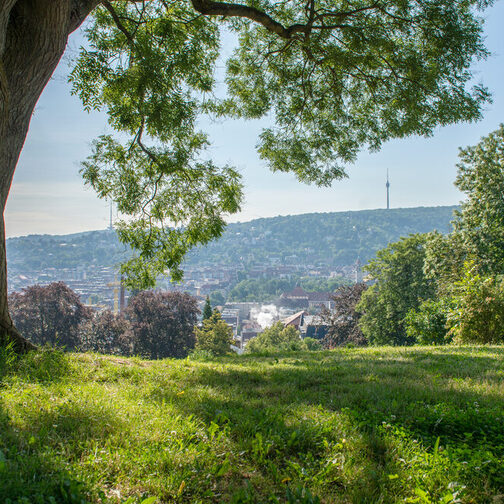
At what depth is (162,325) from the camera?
111 ft

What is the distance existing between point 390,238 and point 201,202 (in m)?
126

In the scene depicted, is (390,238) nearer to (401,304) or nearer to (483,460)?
(401,304)

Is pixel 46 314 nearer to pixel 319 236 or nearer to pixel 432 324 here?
pixel 432 324

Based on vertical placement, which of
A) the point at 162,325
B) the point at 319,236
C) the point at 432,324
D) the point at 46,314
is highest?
the point at 319,236

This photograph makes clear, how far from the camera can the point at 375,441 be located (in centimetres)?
267

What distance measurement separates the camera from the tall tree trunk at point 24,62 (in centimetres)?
421

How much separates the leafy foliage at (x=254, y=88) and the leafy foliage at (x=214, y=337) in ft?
89.5

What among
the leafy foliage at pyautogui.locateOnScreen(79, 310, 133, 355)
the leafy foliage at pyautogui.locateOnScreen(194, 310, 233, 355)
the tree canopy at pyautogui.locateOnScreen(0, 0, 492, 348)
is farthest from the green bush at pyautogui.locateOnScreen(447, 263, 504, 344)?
the leafy foliage at pyautogui.locateOnScreen(79, 310, 133, 355)

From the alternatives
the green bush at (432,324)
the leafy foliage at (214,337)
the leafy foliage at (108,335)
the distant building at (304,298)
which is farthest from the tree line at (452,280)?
the distant building at (304,298)

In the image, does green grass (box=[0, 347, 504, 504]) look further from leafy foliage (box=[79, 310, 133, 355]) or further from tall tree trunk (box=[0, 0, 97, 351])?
leafy foliage (box=[79, 310, 133, 355])

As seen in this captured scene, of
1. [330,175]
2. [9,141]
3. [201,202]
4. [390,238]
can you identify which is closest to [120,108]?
[201,202]

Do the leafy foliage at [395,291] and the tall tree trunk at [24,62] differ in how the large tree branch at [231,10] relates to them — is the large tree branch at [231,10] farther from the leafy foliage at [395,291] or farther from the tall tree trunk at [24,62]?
the leafy foliage at [395,291]

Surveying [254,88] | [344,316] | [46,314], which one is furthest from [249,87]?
[344,316]

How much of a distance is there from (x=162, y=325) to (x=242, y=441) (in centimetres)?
3247
